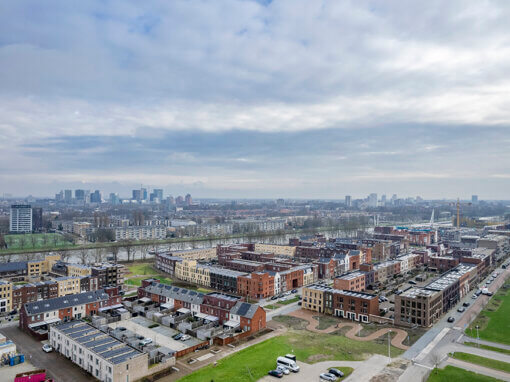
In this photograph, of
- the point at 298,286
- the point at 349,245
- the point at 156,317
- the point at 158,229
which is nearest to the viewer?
the point at 156,317

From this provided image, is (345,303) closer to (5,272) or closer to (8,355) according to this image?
(8,355)

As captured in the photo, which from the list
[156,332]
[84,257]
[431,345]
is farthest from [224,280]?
[84,257]

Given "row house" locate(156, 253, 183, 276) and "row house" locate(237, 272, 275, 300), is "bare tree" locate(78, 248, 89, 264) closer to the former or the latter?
"row house" locate(156, 253, 183, 276)

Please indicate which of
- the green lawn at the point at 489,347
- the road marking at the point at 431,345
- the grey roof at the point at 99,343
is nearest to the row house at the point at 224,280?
the grey roof at the point at 99,343

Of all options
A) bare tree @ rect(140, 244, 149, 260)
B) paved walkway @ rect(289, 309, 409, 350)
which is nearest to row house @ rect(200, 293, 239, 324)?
paved walkway @ rect(289, 309, 409, 350)

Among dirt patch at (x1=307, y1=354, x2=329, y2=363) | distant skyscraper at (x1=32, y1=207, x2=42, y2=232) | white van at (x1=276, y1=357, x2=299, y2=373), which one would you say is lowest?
dirt patch at (x1=307, y1=354, x2=329, y2=363)

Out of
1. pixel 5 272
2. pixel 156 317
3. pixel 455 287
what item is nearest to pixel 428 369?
pixel 455 287
